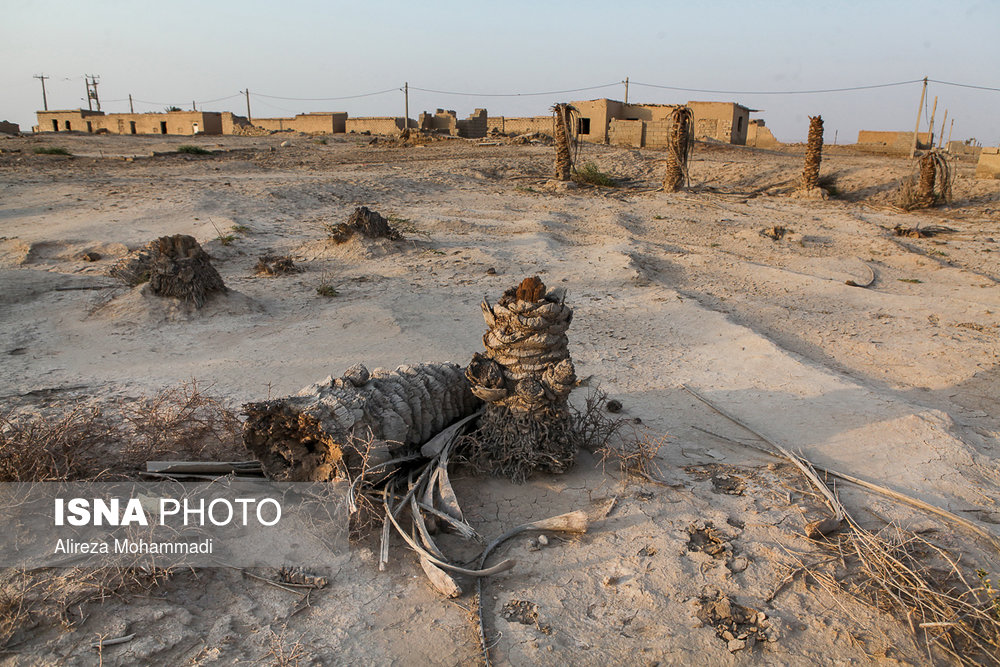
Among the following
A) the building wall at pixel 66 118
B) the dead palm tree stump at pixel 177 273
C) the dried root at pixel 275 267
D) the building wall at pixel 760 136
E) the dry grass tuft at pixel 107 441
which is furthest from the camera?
the building wall at pixel 66 118

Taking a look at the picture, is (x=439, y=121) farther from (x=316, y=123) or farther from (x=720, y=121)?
(x=720, y=121)

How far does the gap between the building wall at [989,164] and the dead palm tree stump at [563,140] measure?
1175cm

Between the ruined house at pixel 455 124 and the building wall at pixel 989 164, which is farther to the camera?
the ruined house at pixel 455 124

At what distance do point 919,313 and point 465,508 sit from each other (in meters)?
6.90

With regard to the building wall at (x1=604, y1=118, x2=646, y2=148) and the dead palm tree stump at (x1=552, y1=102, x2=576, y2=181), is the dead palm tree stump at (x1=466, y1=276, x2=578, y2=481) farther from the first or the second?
the building wall at (x1=604, y1=118, x2=646, y2=148)

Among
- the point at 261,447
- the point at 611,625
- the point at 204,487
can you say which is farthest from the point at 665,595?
the point at 204,487

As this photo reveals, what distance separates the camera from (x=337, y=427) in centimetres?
304

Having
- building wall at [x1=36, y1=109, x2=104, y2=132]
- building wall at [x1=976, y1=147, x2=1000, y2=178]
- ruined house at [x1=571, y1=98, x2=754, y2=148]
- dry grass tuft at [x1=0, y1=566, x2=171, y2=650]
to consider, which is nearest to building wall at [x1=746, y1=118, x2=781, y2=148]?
ruined house at [x1=571, y1=98, x2=754, y2=148]

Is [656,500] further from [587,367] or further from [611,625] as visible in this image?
[587,367]

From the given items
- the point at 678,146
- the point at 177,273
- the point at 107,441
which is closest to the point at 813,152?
the point at 678,146

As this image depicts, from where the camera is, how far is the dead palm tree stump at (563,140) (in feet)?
54.1

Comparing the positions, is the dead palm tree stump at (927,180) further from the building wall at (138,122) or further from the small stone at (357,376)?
the building wall at (138,122)

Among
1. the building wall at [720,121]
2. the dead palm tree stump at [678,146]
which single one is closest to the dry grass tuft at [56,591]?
the dead palm tree stump at [678,146]

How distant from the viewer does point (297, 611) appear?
8.45ft
